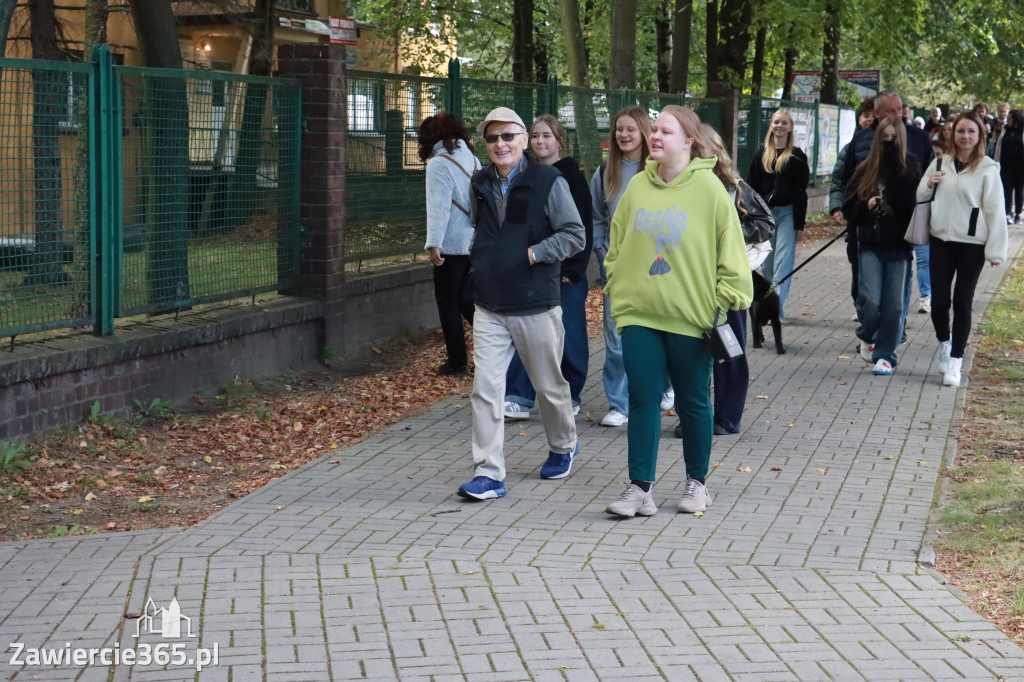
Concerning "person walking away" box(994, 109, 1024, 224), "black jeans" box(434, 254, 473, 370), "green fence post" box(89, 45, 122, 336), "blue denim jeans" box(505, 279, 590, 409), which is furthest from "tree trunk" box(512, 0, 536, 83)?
"green fence post" box(89, 45, 122, 336)

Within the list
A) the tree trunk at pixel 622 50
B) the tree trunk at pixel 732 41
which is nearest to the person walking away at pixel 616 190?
the tree trunk at pixel 622 50

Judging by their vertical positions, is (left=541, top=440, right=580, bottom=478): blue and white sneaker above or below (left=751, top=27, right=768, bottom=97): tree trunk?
below

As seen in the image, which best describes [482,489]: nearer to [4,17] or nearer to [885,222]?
[4,17]

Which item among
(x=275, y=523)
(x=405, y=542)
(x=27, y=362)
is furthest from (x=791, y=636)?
(x=27, y=362)

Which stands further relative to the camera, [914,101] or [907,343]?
[914,101]

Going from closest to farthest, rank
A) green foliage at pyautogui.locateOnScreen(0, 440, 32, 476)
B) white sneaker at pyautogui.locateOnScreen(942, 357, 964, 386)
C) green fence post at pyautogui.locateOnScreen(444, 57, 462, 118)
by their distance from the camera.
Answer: green foliage at pyautogui.locateOnScreen(0, 440, 32, 476) < white sneaker at pyautogui.locateOnScreen(942, 357, 964, 386) < green fence post at pyautogui.locateOnScreen(444, 57, 462, 118)

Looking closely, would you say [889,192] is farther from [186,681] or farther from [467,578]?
[186,681]

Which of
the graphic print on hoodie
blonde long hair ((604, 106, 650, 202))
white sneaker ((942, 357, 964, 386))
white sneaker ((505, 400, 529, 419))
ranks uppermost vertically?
blonde long hair ((604, 106, 650, 202))

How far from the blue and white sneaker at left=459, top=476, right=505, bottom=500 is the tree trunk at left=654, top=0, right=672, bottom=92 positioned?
777 inches

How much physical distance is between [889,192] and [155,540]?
6.23 meters

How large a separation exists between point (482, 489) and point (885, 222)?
467 cm

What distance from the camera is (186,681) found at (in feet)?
14.5

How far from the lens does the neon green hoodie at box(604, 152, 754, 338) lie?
6211mm

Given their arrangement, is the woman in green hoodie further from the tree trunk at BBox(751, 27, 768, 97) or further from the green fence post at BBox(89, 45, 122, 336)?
the tree trunk at BBox(751, 27, 768, 97)
